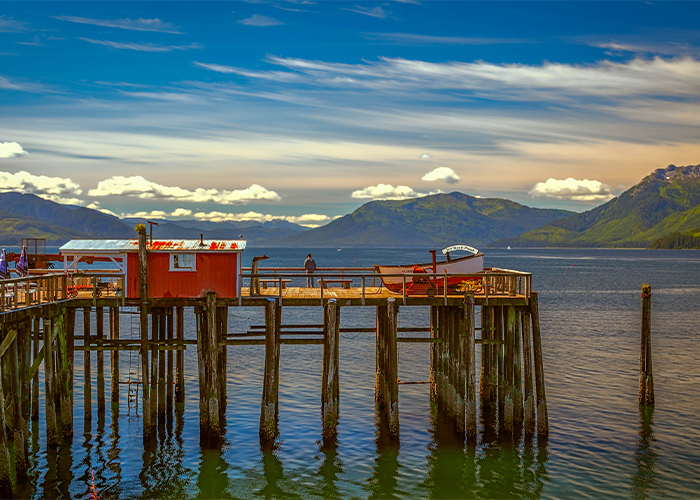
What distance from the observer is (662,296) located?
8825 centimetres

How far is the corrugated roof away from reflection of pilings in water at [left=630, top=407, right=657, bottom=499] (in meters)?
16.7

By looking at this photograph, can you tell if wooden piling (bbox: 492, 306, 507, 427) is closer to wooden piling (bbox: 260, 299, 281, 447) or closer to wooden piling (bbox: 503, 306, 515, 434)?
wooden piling (bbox: 503, 306, 515, 434)

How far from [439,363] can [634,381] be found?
44.8ft

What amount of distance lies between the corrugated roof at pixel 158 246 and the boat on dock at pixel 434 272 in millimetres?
7258

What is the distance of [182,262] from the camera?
25953 millimetres

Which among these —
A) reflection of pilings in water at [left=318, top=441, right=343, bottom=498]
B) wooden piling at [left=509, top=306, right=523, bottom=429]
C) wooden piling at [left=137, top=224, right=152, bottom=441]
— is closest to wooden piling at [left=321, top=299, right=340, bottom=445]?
reflection of pilings in water at [left=318, top=441, right=343, bottom=498]

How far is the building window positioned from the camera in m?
25.9

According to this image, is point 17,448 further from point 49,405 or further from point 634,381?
point 634,381

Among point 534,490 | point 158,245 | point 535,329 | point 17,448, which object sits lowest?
point 534,490

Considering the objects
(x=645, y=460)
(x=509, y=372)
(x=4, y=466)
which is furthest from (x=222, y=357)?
(x=645, y=460)

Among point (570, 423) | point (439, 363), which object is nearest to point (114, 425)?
point (439, 363)

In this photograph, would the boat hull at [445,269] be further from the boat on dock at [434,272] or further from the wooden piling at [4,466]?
the wooden piling at [4,466]

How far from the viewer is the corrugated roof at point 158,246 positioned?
2584 cm

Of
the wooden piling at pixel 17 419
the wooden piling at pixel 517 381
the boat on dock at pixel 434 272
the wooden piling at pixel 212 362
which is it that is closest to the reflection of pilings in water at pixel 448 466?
the wooden piling at pixel 517 381
